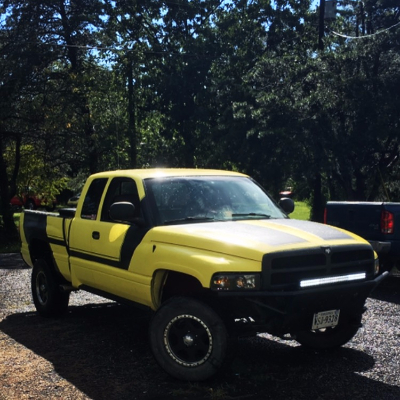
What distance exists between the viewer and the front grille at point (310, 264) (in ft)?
17.1

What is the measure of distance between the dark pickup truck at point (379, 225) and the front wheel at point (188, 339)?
4.57m

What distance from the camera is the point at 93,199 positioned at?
739 cm

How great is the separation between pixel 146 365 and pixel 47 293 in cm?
259

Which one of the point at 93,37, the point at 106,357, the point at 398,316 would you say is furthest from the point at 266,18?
the point at 106,357

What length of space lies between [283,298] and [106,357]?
82.5 inches

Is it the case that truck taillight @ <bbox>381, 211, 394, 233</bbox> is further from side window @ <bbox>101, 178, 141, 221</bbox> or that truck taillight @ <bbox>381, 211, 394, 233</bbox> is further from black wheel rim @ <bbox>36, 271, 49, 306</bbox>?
black wheel rim @ <bbox>36, 271, 49, 306</bbox>

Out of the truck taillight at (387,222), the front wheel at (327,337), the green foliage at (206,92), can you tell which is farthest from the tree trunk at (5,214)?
the front wheel at (327,337)

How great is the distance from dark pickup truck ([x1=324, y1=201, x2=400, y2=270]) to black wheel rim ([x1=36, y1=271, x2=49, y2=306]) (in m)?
4.54

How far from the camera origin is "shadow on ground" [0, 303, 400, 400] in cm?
527

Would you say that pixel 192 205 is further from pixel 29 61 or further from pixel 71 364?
pixel 29 61

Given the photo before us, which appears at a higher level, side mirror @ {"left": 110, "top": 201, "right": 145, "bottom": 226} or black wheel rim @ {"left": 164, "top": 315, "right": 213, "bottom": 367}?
side mirror @ {"left": 110, "top": 201, "right": 145, "bottom": 226}

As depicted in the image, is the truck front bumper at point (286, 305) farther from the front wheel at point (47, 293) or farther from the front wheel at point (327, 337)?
the front wheel at point (47, 293)

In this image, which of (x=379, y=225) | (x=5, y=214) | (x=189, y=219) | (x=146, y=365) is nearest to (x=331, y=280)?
(x=189, y=219)

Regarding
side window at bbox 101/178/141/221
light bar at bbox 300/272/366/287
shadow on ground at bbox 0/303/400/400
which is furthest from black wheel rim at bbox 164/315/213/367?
side window at bbox 101/178/141/221
